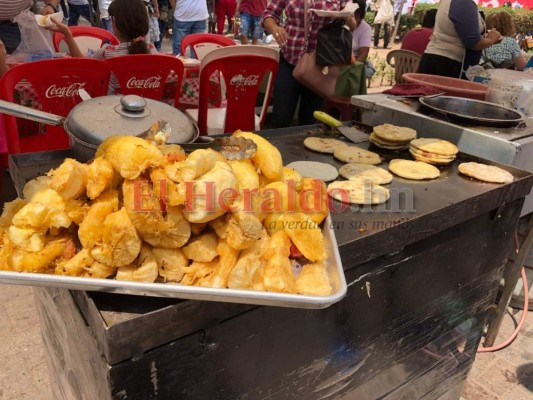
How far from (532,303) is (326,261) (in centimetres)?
301

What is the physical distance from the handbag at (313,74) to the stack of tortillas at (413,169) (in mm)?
1982

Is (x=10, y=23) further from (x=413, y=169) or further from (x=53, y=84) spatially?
(x=413, y=169)

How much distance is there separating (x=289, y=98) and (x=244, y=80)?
576 mm

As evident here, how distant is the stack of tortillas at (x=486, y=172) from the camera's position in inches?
81.2

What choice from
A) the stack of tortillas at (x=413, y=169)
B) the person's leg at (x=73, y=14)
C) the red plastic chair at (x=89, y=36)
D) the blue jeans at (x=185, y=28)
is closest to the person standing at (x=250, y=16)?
the blue jeans at (x=185, y=28)

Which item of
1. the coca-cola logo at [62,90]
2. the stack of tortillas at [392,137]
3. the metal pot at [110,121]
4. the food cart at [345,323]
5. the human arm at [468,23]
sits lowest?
the food cart at [345,323]

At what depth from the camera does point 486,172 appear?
2.10 m

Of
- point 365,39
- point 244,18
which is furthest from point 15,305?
point 244,18

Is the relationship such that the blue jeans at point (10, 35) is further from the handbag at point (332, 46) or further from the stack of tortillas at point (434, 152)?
the stack of tortillas at point (434, 152)

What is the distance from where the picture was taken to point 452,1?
428 cm

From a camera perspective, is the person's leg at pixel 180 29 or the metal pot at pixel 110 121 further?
the person's leg at pixel 180 29

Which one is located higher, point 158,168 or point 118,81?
point 158,168

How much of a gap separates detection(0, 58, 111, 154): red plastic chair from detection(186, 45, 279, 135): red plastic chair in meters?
0.88

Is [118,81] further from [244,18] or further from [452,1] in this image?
[244,18]
